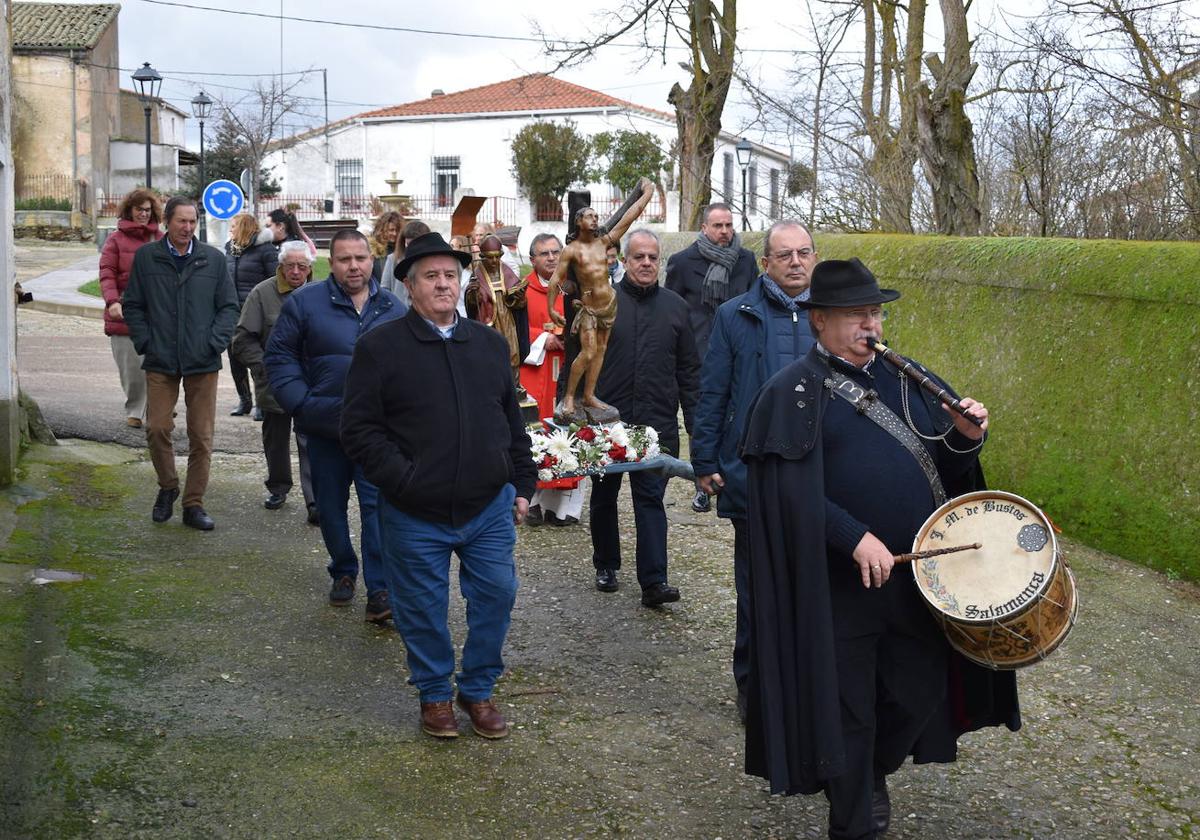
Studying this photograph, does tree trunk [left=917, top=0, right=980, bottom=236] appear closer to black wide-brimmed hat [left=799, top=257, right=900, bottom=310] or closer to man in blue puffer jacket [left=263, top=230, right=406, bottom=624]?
man in blue puffer jacket [left=263, top=230, right=406, bottom=624]

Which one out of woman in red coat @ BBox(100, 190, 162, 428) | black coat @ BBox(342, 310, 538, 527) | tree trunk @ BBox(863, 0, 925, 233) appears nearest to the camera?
black coat @ BBox(342, 310, 538, 527)

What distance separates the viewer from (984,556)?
4.12m

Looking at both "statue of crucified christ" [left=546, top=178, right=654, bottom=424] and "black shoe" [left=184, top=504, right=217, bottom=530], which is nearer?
"statue of crucified christ" [left=546, top=178, right=654, bottom=424]

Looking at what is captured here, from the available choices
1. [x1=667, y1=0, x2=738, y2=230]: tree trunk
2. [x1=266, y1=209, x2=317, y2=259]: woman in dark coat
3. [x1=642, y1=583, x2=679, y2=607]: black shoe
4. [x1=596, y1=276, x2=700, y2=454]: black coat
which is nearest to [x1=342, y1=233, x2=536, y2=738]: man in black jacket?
[x1=642, y1=583, x2=679, y2=607]: black shoe

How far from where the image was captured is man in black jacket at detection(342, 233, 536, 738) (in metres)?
5.29

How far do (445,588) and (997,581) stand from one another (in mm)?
2258

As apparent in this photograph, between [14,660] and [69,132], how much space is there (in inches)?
1819

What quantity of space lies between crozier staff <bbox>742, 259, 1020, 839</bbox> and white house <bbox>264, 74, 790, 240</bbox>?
171ft

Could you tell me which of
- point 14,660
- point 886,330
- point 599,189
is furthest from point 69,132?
point 14,660

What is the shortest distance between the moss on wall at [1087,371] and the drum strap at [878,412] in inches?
166

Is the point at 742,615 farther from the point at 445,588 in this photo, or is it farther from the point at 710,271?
the point at 710,271

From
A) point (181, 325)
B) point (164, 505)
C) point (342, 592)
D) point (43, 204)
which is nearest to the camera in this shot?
point (342, 592)

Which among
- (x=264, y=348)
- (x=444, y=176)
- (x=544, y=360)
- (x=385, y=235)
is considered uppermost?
(x=444, y=176)

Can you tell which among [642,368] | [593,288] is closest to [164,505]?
[593,288]
